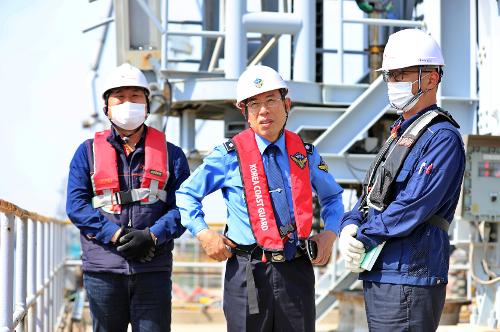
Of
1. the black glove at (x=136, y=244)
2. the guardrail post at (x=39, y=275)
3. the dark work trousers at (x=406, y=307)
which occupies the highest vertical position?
the black glove at (x=136, y=244)

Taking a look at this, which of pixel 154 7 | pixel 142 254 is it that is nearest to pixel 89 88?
pixel 154 7

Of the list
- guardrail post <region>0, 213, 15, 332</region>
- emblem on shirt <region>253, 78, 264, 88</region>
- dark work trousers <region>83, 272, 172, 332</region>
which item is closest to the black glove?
dark work trousers <region>83, 272, 172, 332</region>

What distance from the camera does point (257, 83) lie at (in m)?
4.37

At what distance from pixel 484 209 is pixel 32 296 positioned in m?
Answer: 3.70

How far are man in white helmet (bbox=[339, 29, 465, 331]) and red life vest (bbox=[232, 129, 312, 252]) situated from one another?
1.36ft

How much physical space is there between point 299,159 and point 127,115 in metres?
1.09

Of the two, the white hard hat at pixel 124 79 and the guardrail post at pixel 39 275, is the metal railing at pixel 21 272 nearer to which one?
the guardrail post at pixel 39 275

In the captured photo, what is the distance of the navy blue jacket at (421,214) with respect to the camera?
12.0ft

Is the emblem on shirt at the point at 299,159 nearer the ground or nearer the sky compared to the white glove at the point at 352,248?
nearer the sky

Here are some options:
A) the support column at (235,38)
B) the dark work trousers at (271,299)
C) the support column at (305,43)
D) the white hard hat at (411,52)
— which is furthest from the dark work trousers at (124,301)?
the support column at (305,43)

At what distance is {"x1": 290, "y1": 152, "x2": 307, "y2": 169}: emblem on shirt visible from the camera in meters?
4.43

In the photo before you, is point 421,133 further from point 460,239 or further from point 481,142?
point 460,239

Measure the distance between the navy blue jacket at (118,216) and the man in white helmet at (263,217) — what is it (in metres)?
0.60

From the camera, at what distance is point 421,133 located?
378 cm
